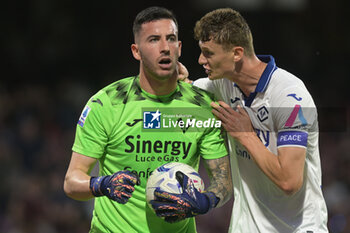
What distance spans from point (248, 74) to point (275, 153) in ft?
2.38

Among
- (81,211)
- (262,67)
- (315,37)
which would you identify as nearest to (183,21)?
(315,37)

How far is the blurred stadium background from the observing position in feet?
35.2

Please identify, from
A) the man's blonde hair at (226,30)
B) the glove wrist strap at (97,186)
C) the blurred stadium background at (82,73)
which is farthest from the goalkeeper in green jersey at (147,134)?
the blurred stadium background at (82,73)

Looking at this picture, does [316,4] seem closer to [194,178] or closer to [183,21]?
[183,21]

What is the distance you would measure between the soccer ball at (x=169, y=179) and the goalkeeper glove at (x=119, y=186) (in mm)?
129

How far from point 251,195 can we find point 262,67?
1143mm

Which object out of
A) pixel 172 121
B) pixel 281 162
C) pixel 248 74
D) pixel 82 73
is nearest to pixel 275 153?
pixel 281 162

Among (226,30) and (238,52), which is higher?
(226,30)

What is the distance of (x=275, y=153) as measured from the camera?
519 centimetres

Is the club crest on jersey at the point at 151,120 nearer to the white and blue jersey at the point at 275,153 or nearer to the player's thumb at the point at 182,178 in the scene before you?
the player's thumb at the point at 182,178

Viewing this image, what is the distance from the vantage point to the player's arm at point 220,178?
5039mm

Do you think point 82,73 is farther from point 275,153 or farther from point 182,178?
point 182,178

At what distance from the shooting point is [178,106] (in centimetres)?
526

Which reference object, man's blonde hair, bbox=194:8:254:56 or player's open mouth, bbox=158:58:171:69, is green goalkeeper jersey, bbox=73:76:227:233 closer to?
player's open mouth, bbox=158:58:171:69
